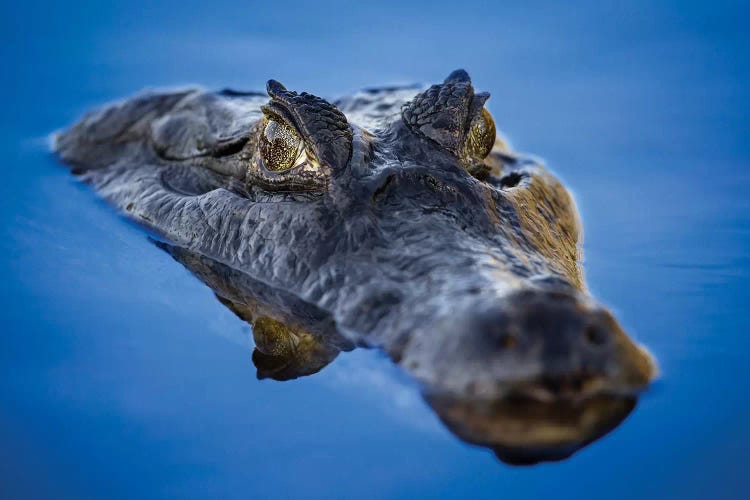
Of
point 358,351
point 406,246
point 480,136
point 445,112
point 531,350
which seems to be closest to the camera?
point 531,350

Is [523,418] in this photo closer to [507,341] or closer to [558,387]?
[558,387]

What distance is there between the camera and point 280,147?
15.5 feet

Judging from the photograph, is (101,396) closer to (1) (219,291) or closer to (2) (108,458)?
(2) (108,458)

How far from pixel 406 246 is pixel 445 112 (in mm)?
993

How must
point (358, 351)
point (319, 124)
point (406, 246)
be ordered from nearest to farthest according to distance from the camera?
point (358, 351), point (406, 246), point (319, 124)

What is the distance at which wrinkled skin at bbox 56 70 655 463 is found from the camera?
126 inches

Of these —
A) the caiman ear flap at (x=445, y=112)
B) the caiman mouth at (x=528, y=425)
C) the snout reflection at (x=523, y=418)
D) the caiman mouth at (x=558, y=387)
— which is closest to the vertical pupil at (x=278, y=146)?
the caiman ear flap at (x=445, y=112)

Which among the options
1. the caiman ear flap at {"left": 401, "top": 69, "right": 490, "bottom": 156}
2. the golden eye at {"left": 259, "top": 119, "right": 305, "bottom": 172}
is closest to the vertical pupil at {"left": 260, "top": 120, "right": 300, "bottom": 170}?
the golden eye at {"left": 259, "top": 119, "right": 305, "bottom": 172}

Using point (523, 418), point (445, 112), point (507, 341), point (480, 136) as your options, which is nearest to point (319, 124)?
point (445, 112)

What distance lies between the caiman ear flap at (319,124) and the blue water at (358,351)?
0.83m

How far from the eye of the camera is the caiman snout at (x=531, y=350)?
3150 mm

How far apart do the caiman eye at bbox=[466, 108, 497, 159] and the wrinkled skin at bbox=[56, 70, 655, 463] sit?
16 mm

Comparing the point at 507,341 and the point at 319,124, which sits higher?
the point at 319,124

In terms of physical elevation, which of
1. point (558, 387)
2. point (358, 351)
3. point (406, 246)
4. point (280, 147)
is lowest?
point (558, 387)
